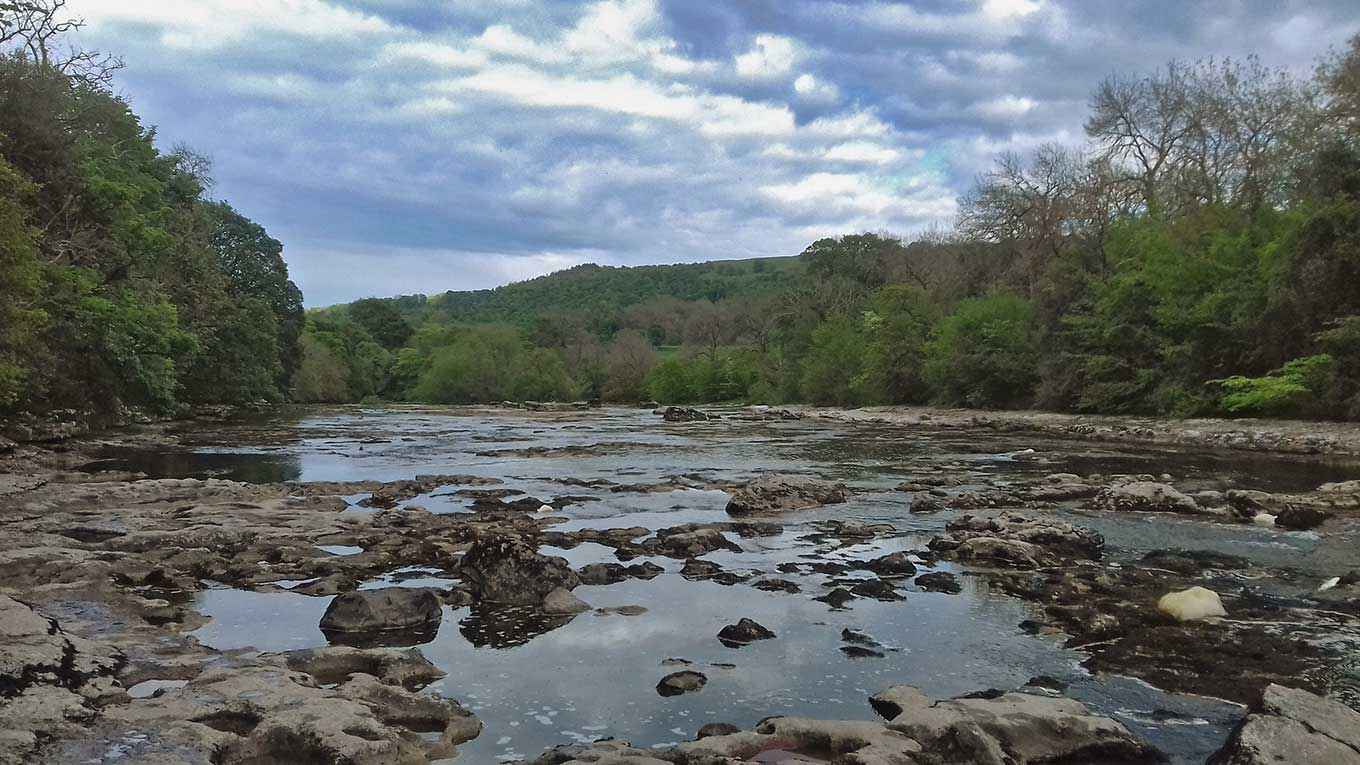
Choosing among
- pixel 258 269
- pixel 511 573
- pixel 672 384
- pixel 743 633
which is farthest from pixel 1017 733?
pixel 672 384

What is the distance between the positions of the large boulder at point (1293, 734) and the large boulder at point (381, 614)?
6.53 m

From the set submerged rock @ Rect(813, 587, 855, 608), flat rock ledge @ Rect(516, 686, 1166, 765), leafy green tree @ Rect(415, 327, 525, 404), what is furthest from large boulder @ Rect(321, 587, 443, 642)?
leafy green tree @ Rect(415, 327, 525, 404)

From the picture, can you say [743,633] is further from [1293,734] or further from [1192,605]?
[1192,605]

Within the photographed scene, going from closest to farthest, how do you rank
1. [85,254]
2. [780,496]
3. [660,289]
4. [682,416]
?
1. [780,496]
2. [85,254]
3. [682,416]
4. [660,289]

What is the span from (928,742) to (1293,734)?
2.06 metres

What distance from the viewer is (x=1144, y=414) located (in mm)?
38719

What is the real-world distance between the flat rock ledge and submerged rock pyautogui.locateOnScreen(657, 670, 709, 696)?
1099mm

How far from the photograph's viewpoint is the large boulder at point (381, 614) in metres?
8.09

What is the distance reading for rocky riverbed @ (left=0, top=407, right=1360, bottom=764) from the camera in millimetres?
5473

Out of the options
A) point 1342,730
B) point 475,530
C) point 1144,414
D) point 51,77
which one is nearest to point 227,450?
point 51,77

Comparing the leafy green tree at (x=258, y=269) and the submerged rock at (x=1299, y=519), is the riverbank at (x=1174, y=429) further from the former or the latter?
the leafy green tree at (x=258, y=269)

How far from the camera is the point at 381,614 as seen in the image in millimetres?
8258

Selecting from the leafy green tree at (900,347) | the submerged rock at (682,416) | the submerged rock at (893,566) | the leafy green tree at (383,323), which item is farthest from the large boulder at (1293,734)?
the leafy green tree at (383,323)

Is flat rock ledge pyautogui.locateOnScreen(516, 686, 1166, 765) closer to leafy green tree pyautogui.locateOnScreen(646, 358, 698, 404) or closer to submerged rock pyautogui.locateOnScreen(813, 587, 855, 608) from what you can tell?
submerged rock pyautogui.locateOnScreen(813, 587, 855, 608)
